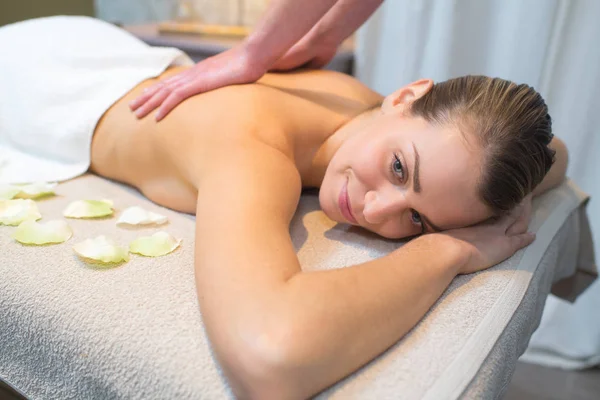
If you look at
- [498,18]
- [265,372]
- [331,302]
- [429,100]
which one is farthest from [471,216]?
[498,18]

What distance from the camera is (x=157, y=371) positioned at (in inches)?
23.7

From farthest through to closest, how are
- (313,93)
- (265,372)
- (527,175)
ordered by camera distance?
1. (313,93)
2. (527,175)
3. (265,372)

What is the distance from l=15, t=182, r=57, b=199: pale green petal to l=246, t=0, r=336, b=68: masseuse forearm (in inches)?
19.9

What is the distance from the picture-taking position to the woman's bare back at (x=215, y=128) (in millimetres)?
915

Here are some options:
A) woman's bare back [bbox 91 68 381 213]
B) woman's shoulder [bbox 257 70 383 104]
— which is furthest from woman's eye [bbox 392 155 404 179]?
woman's shoulder [bbox 257 70 383 104]

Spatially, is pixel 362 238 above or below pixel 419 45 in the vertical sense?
below

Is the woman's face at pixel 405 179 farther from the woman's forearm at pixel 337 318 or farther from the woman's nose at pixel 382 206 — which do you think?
the woman's forearm at pixel 337 318

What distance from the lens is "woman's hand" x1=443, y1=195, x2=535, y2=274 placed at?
32.6 inches

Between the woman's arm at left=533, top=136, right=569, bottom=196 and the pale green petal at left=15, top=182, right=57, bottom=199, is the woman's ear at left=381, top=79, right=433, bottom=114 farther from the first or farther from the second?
the pale green petal at left=15, top=182, right=57, bottom=199

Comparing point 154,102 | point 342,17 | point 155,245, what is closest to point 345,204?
point 155,245

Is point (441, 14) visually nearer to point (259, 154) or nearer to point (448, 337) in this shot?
point (259, 154)

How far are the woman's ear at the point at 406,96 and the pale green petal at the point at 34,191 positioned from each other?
704 mm

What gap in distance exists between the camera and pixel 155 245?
33.0 inches

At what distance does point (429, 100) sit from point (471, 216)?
0.21 m
